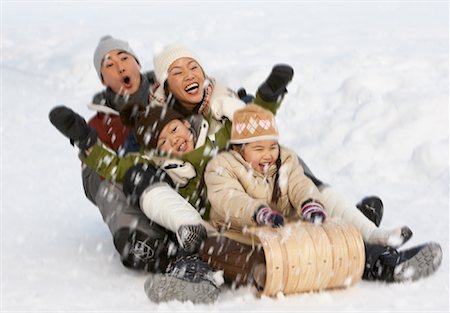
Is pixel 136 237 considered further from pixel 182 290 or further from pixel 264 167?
pixel 264 167

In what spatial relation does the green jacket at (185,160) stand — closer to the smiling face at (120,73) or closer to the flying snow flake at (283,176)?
the flying snow flake at (283,176)

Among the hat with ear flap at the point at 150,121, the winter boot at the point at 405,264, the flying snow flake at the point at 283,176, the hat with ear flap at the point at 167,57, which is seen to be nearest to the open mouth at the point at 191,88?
the hat with ear flap at the point at 167,57

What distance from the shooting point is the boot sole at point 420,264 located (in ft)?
11.6

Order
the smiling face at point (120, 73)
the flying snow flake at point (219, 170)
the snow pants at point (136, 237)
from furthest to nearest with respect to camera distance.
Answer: the smiling face at point (120, 73), the snow pants at point (136, 237), the flying snow flake at point (219, 170)

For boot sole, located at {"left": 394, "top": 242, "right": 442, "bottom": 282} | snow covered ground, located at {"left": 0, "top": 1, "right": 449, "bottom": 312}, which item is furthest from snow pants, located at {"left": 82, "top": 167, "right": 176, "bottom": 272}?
boot sole, located at {"left": 394, "top": 242, "right": 442, "bottom": 282}

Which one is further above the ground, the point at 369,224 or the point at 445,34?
the point at 445,34

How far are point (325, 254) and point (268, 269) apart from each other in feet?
0.87

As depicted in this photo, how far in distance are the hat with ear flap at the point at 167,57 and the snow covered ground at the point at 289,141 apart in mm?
1067

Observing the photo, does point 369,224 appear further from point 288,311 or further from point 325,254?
point 288,311

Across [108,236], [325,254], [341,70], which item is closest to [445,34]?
[341,70]

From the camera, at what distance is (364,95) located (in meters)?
7.86

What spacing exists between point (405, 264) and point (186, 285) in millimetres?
1042

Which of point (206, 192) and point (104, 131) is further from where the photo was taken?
point (104, 131)

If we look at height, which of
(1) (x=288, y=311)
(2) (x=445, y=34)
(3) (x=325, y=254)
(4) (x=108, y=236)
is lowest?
(4) (x=108, y=236)
